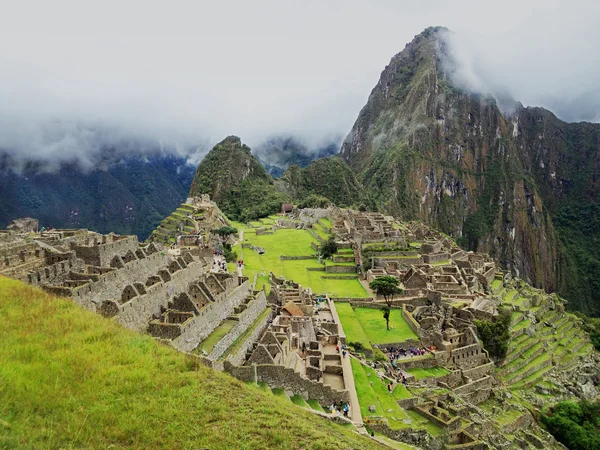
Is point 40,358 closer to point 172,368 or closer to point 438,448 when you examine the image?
point 172,368

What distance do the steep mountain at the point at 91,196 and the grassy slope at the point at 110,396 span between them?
26.0m

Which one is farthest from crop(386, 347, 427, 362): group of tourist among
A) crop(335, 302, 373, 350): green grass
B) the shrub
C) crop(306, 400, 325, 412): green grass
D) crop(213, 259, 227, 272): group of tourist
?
crop(213, 259, 227, 272): group of tourist

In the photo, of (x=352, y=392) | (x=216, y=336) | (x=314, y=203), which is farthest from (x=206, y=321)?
(x=314, y=203)

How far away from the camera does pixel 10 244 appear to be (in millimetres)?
16453

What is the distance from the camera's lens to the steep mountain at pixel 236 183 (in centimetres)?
8450

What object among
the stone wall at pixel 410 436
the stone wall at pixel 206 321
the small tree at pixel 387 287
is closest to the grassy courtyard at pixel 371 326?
the small tree at pixel 387 287

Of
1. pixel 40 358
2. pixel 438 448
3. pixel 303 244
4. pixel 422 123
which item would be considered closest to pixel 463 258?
pixel 303 244

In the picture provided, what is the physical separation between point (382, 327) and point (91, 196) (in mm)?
24549

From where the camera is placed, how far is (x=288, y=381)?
56.2 ft

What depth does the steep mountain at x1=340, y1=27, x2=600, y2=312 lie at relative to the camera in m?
146

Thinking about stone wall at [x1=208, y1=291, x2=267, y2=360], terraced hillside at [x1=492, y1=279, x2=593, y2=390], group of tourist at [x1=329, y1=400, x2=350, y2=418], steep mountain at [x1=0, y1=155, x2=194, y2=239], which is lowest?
terraced hillside at [x1=492, y1=279, x2=593, y2=390]

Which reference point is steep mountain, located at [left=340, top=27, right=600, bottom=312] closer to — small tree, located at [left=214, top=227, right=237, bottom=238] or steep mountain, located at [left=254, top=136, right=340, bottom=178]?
steep mountain, located at [left=254, top=136, right=340, bottom=178]

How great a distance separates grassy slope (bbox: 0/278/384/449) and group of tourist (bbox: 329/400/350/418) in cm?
706

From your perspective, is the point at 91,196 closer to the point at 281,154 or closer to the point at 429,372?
the point at 429,372
